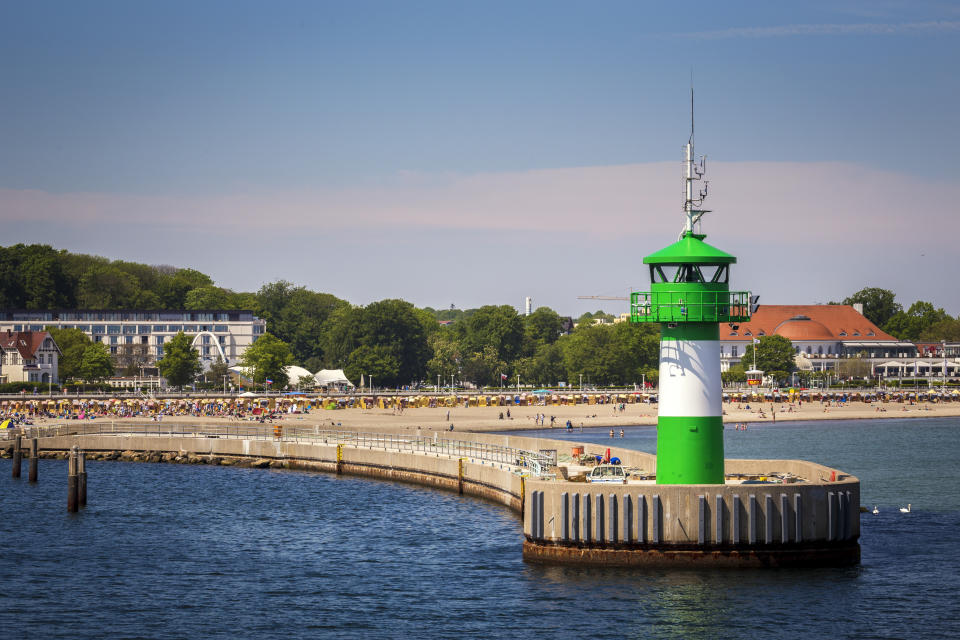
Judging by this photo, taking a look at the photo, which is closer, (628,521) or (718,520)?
→ (718,520)

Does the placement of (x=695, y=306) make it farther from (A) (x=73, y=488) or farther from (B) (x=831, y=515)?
(A) (x=73, y=488)

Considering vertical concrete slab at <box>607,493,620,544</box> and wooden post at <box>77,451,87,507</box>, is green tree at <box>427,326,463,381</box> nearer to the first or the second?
wooden post at <box>77,451,87,507</box>

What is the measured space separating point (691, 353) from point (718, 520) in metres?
5.33

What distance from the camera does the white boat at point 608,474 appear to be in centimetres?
4138

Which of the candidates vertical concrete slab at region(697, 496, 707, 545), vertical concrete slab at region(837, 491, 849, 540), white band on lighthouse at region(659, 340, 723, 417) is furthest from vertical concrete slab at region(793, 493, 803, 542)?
white band on lighthouse at region(659, 340, 723, 417)

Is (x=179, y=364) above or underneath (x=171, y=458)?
above

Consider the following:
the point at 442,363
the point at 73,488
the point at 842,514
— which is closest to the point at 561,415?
the point at 442,363

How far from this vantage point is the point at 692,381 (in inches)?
1522

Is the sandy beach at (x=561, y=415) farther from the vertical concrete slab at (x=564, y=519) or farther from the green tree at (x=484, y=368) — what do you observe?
the vertical concrete slab at (x=564, y=519)

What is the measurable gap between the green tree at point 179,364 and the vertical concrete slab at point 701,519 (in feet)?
473

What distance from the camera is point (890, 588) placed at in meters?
38.3

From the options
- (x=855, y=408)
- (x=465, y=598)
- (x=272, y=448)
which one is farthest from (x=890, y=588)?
(x=855, y=408)

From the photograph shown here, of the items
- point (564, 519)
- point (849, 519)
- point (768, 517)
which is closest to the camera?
point (768, 517)

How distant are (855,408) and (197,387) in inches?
3548
